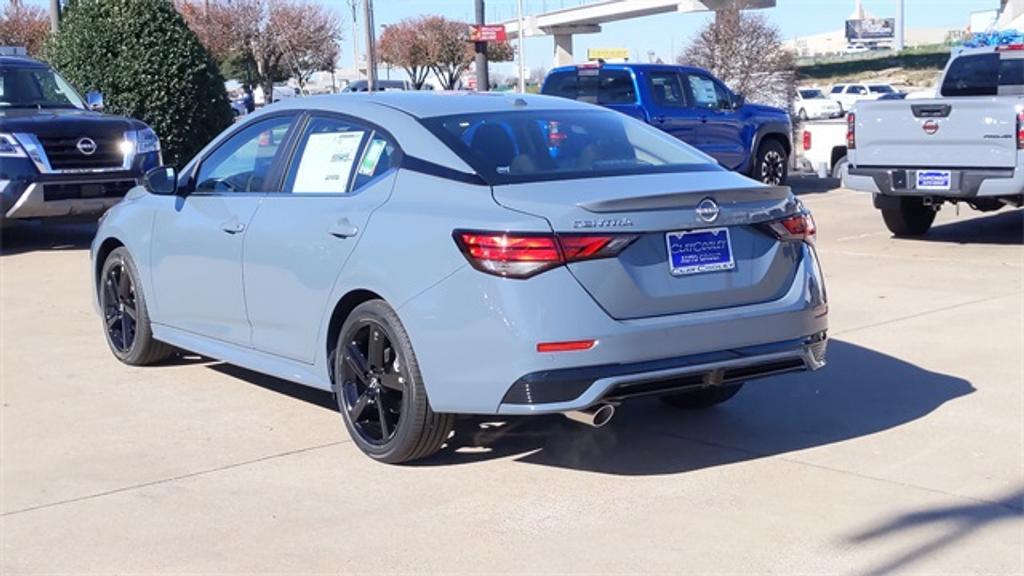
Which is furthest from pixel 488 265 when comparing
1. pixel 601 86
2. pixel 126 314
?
pixel 601 86

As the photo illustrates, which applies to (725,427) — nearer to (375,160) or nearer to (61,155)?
(375,160)

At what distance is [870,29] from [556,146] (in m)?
134

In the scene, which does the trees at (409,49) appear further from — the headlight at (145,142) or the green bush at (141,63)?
the headlight at (145,142)

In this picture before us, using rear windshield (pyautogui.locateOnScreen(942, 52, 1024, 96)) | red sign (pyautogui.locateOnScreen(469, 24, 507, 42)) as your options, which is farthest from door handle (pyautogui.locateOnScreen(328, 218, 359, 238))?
red sign (pyautogui.locateOnScreen(469, 24, 507, 42))

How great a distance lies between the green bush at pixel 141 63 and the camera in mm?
17641

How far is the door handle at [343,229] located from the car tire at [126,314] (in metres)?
2.19

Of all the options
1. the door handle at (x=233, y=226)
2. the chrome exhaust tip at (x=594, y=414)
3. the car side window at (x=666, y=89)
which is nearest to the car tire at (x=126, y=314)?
the door handle at (x=233, y=226)

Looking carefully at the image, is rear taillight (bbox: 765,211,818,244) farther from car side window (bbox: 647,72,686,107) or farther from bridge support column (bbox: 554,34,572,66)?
bridge support column (bbox: 554,34,572,66)

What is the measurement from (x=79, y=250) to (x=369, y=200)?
8.92 m

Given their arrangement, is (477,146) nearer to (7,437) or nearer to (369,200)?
(369,200)

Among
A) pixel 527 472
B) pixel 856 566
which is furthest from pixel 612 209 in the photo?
pixel 856 566

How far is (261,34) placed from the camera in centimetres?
5241

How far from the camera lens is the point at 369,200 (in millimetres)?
5918

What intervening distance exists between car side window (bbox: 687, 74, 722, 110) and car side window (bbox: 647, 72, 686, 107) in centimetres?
21
